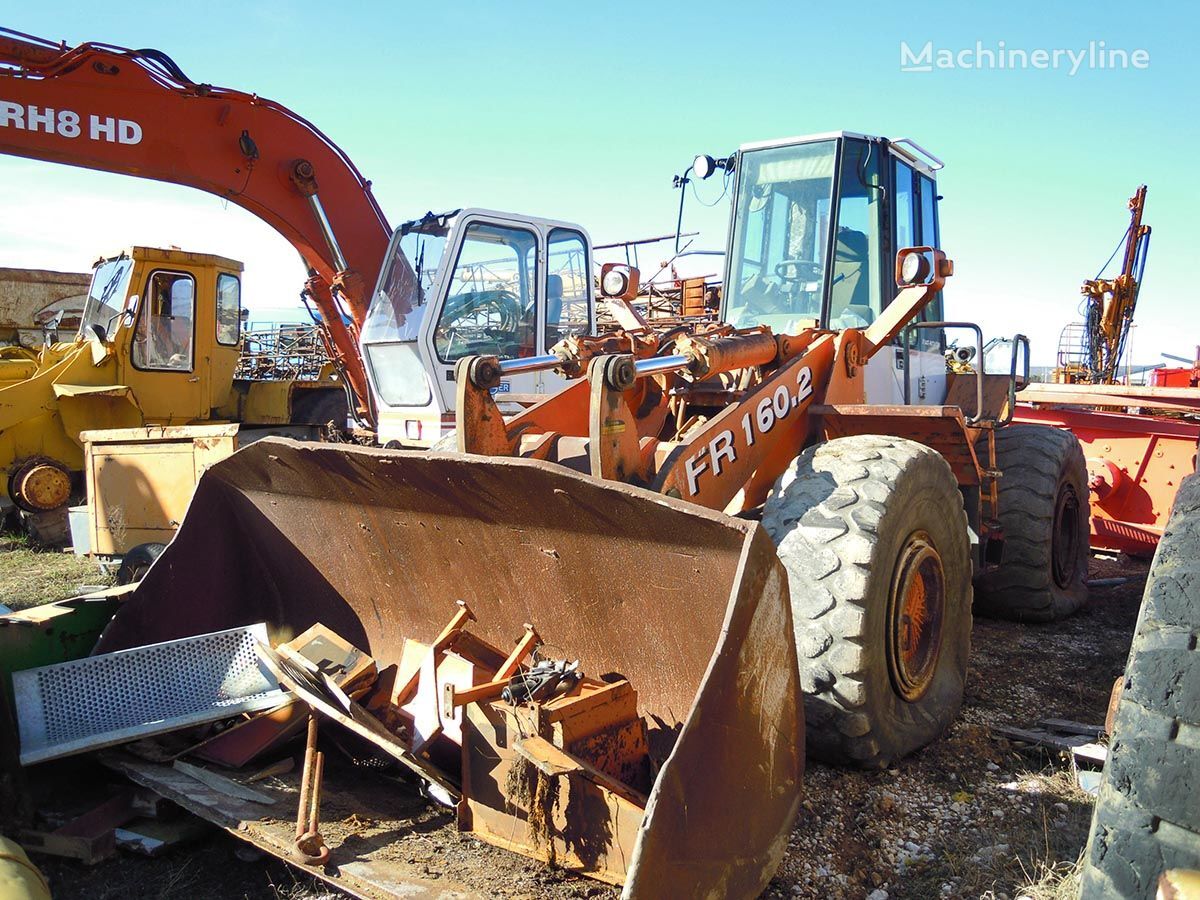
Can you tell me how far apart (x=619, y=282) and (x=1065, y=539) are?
3.41 metres

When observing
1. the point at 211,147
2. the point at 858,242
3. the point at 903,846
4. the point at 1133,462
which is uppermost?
the point at 211,147

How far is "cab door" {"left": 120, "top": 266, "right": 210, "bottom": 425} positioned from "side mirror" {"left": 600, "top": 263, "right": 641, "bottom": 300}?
637 centimetres

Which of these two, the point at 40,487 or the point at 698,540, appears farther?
the point at 40,487

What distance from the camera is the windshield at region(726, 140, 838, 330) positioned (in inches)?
208

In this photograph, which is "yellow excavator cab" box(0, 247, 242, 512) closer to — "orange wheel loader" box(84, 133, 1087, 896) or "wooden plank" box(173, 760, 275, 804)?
"orange wheel loader" box(84, 133, 1087, 896)

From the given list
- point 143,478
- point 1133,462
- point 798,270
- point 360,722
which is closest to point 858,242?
point 798,270

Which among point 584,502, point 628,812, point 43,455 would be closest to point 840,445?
point 584,502

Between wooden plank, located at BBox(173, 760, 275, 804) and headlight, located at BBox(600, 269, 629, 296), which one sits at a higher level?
headlight, located at BBox(600, 269, 629, 296)

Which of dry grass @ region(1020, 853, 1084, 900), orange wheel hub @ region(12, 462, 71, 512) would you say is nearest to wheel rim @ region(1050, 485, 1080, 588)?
dry grass @ region(1020, 853, 1084, 900)

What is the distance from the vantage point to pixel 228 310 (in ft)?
34.4

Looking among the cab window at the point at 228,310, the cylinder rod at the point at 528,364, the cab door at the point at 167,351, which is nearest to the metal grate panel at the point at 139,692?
the cylinder rod at the point at 528,364

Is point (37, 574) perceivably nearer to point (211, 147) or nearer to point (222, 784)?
point (211, 147)

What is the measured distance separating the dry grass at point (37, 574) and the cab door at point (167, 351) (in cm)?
180

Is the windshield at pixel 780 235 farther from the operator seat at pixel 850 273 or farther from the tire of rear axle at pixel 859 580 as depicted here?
the tire of rear axle at pixel 859 580
